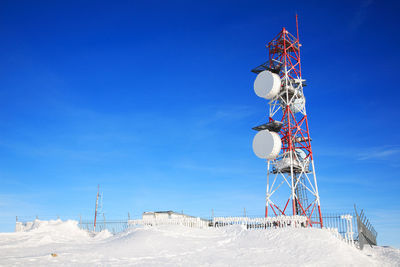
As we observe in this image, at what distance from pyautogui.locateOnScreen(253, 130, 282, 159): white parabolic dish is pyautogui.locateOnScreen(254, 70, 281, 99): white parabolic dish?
467 centimetres

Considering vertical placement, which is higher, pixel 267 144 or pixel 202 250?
pixel 267 144

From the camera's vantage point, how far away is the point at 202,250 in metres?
21.0

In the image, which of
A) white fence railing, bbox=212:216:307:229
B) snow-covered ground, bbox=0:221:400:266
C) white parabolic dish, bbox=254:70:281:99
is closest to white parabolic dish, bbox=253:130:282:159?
white parabolic dish, bbox=254:70:281:99

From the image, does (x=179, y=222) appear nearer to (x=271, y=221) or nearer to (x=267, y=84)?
(x=271, y=221)

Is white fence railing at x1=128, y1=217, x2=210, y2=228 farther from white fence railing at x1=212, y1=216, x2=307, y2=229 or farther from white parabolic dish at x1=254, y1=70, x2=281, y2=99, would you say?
white parabolic dish at x1=254, y1=70, x2=281, y2=99

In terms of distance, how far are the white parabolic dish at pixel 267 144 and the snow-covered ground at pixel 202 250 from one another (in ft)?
43.3

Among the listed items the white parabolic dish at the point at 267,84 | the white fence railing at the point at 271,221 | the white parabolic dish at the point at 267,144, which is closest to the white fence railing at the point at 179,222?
the white fence railing at the point at 271,221

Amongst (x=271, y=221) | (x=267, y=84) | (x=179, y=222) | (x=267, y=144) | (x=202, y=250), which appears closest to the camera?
(x=202, y=250)

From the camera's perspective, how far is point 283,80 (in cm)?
4106

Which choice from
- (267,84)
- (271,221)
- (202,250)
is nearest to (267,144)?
(267,84)

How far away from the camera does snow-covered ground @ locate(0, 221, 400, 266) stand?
18.3m

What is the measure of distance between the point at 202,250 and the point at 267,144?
62.3 ft

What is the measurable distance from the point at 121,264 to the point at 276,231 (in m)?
11.8

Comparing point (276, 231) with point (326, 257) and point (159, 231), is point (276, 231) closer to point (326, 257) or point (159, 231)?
point (326, 257)
